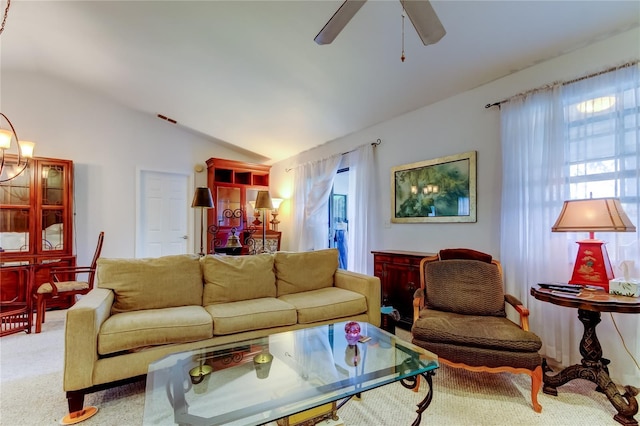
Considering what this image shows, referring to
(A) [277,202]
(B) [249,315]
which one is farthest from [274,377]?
(A) [277,202]

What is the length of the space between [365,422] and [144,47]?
397 cm

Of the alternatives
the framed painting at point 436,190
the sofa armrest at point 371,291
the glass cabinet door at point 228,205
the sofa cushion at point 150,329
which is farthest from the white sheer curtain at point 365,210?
the glass cabinet door at point 228,205

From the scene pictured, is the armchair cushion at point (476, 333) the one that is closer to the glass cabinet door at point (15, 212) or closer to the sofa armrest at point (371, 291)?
the sofa armrest at point (371, 291)

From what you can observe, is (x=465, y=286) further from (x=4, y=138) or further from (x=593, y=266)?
(x=4, y=138)

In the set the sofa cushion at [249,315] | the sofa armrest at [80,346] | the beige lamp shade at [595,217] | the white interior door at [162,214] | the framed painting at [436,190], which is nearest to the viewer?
the sofa armrest at [80,346]

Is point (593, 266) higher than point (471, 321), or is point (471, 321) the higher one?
point (593, 266)

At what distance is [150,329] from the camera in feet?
6.08

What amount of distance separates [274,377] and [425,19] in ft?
6.65

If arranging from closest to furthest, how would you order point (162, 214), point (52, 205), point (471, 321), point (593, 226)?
point (593, 226)
point (471, 321)
point (52, 205)
point (162, 214)

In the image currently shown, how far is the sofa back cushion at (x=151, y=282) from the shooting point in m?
2.16

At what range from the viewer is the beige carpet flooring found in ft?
5.50

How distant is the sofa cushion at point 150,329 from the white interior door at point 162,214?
11.2 ft

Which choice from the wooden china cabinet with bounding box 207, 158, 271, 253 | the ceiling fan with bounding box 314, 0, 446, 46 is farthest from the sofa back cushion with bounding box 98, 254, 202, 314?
the wooden china cabinet with bounding box 207, 158, 271, 253

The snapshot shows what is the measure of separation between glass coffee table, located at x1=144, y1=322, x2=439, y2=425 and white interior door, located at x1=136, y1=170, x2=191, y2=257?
406 cm
